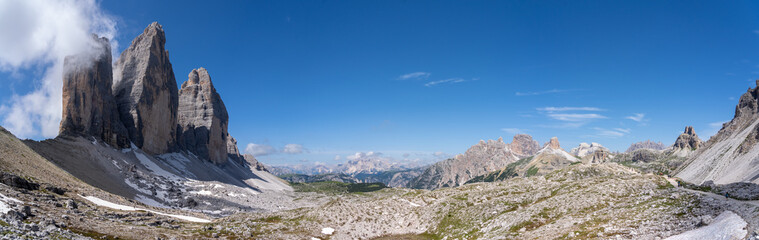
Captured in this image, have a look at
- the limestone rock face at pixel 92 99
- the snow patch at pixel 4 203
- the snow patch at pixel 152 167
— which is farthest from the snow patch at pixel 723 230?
the limestone rock face at pixel 92 99

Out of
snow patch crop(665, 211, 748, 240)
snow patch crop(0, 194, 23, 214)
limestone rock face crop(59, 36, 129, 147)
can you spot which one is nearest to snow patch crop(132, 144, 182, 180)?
limestone rock face crop(59, 36, 129, 147)

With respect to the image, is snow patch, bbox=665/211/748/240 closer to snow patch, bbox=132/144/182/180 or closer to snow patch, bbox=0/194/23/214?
snow patch, bbox=0/194/23/214

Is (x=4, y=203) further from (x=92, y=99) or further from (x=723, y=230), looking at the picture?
(x=92, y=99)

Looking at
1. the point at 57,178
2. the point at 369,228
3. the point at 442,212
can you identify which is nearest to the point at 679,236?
the point at 442,212

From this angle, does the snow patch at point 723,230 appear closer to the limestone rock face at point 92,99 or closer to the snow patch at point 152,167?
the snow patch at point 152,167

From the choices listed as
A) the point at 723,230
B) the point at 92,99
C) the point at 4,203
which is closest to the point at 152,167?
the point at 92,99

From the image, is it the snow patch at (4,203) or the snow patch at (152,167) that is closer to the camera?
the snow patch at (4,203)
